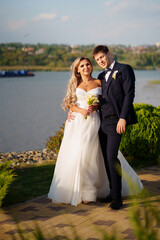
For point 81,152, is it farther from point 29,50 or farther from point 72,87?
point 29,50

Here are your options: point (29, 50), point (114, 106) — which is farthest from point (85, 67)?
point (29, 50)

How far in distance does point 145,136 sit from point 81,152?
3006mm

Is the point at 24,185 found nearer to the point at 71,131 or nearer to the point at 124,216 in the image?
the point at 71,131

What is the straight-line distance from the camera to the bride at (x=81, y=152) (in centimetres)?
462

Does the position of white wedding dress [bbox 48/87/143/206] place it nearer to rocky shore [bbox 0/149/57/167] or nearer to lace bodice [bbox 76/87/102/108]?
lace bodice [bbox 76/87/102/108]

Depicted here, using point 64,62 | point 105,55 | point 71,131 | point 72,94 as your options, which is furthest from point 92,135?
point 64,62

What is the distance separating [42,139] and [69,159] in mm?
11121

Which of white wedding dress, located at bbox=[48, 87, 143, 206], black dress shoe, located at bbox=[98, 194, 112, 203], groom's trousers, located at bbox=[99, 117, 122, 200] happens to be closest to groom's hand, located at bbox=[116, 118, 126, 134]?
groom's trousers, located at bbox=[99, 117, 122, 200]

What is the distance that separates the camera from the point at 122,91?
14.4 feet

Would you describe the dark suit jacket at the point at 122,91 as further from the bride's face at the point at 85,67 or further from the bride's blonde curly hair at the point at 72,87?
the bride's blonde curly hair at the point at 72,87

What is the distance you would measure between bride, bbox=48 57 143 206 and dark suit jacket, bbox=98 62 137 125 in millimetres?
337

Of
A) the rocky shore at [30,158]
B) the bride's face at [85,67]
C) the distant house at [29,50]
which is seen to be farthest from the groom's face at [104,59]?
the distant house at [29,50]

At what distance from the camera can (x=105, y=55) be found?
4.40 m

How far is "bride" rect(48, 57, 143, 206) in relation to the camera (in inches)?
182
